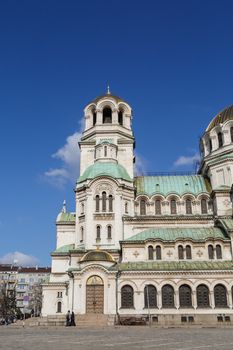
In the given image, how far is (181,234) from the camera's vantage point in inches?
1791

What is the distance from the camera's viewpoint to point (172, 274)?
4050 centimetres

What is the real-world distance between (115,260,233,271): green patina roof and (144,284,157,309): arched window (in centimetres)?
201

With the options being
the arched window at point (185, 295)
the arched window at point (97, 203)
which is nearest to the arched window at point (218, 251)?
the arched window at point (185, 295)

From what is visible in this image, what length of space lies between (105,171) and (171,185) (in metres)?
10.2

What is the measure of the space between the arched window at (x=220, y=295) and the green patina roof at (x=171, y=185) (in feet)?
48.8

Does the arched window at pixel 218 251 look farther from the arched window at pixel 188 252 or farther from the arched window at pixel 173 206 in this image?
the arched window at pixel 173 206

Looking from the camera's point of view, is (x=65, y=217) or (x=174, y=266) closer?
(x=174, y=266)

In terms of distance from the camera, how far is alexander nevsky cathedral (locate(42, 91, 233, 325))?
3991 centimetres

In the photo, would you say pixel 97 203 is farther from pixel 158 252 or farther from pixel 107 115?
pixel 107 115

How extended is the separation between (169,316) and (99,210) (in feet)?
51.5

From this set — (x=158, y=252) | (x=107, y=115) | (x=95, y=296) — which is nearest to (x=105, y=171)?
(x=107, y=115)

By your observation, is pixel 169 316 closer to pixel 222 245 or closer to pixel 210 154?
pixel 222 245

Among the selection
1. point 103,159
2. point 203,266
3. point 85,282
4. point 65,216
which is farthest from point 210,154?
point 85,282

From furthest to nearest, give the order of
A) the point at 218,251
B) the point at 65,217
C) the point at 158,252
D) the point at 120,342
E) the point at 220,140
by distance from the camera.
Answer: the point at 220,140
the point at 65,217
the point at 158,252
the point at 218,251
the point at 120,342
